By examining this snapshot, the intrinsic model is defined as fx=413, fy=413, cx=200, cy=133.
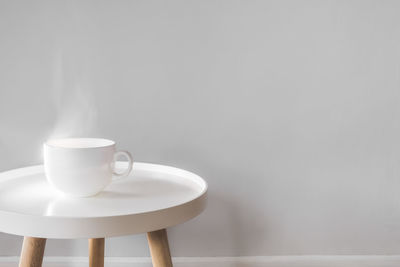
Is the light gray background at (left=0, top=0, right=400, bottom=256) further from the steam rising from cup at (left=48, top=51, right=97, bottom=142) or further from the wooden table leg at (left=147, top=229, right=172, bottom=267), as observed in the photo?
the wooden table leg at (left=147, top=229, right=172, bottom=267)

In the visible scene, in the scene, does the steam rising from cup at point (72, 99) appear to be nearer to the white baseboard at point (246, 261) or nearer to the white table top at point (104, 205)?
the white table top at point (104, 205)

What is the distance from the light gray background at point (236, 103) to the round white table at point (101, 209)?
193 mm

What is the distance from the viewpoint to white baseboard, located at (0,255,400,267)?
45.7 inches

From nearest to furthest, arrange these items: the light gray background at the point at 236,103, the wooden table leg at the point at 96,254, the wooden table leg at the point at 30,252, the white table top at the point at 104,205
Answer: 1. the white table top at the point at 104,205
2. the wooden table leg at the point at 30,252
3. the wooden table leg at the point at 96,254
4. the light gray background at the point at 236,103

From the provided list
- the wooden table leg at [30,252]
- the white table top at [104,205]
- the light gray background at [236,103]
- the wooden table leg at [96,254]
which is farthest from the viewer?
the light gray background at [236,103]

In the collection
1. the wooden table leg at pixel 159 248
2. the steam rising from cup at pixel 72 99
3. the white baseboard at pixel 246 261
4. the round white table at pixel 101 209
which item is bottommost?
the white baseboard at pixel 246 261

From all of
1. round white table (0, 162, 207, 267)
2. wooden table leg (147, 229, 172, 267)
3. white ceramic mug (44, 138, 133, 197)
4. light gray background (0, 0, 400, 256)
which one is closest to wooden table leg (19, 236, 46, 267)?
round white table (0, 162, 207, 267)

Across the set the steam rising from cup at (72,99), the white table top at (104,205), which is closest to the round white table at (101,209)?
the white table top at (104,205)

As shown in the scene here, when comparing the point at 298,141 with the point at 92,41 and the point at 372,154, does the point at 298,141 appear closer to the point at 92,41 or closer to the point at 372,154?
the point at 372,154

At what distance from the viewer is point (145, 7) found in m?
1.07

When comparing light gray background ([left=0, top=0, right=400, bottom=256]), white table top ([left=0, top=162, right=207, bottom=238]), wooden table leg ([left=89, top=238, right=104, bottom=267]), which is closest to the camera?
white table top ([left=0, top=162, right=207, bottom=238])

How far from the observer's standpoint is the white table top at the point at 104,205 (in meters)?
0.63

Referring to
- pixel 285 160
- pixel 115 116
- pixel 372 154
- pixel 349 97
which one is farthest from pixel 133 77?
pixel 372 154

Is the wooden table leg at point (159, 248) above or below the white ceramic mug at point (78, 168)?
below
